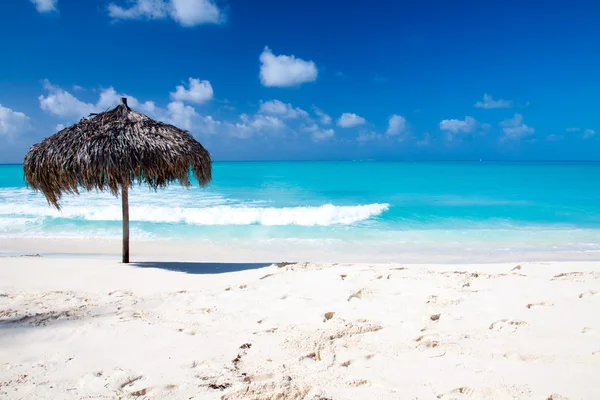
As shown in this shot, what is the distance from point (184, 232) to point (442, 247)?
642 cm

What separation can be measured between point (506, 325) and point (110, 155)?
16.3 feet

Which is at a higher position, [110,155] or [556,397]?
[110,155]

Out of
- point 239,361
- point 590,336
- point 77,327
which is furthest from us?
point 77,327

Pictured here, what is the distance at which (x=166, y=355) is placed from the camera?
2.55 metres

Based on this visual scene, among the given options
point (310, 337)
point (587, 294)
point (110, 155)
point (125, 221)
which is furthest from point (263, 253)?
point (587, 294)

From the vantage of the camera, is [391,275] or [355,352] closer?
[355,352]

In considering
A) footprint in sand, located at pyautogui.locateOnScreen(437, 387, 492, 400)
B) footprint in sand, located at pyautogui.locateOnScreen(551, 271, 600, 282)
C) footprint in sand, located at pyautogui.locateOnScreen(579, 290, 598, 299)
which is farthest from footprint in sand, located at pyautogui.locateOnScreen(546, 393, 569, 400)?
footprint in sand, located at pyautogui.locateOnScreen(551, 271, 600, 282)

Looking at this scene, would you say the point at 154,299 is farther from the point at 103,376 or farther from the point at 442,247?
the point at 442,247

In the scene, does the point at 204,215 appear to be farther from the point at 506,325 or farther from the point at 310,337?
the point at 506,325

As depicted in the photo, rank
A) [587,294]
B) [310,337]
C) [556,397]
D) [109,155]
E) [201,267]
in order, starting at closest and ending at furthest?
[556,397] → [310,337] → [587,294] → [109,155] → [201,267]

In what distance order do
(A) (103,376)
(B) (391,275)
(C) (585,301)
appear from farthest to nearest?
1. (B) (391,275)
2. (C) (585,301)
3. (A) (103,376)

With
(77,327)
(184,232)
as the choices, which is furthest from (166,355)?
(184,232)

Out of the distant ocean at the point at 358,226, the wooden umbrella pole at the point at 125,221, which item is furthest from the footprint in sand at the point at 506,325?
the wooden umbrella pole at the point at 125,221

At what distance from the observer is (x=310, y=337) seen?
9.36ft
